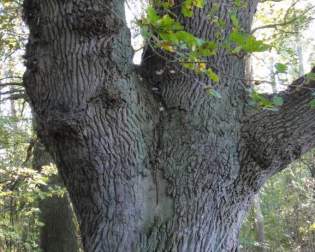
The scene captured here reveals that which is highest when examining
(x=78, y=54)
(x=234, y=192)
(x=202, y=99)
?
(x=78, y=54)

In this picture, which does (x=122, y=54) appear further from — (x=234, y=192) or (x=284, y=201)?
(x=284, y=201)

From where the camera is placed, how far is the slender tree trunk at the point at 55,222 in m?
7.55

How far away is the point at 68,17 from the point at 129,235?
1.29 m

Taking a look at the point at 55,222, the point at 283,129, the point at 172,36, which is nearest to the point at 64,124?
the point at 172,36

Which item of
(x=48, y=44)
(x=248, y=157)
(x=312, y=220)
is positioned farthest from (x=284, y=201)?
(x=48, y=44)

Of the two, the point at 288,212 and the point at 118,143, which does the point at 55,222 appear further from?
the point at 288,212

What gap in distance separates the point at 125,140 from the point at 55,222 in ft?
18.9

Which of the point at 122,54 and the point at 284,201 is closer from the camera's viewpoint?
the point at 122,54

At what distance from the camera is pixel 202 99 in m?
2.70

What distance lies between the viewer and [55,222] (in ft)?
25.2

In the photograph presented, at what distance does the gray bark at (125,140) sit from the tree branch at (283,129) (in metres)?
0.02

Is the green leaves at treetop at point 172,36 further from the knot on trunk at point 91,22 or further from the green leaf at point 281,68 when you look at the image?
the knot on trunk at point 91,22

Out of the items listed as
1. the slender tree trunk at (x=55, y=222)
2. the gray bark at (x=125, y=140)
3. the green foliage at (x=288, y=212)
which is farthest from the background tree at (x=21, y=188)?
the green foliage at (x=288, y=212)

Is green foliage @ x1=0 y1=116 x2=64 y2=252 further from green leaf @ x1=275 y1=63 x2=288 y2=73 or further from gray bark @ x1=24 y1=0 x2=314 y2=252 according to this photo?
green leaf @ x1=275 y1=63 x2=288 y2=73
